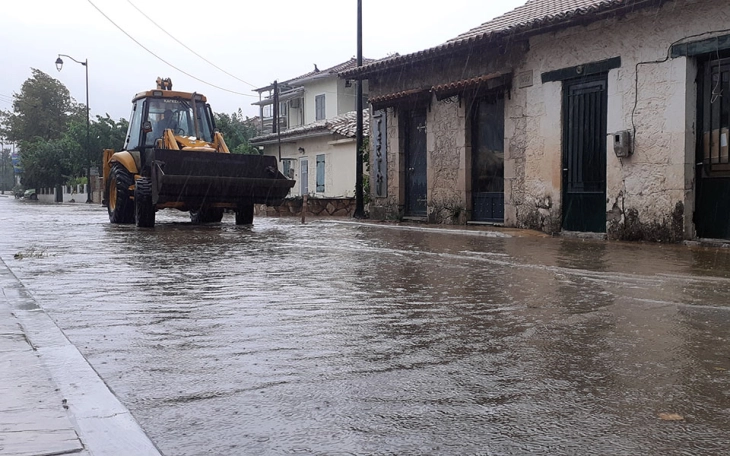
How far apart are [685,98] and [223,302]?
866cm

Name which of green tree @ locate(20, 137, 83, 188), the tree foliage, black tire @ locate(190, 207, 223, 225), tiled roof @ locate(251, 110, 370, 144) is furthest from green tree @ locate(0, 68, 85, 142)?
black tire @ locate(190, 207, 223, 225)

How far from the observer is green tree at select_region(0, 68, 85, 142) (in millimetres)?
73062

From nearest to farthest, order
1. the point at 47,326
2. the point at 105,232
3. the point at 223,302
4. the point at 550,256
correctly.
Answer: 1. the point at 47,326
2. the point at 223,302
3. the point at 550,256
4. the point at 105,232

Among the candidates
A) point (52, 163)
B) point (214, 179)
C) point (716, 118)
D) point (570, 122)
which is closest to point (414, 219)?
point (570, 122)

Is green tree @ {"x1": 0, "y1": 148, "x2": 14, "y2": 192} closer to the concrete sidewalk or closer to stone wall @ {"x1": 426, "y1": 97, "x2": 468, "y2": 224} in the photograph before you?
stone wall @ {"x1": 426, "y1": 97, "x2": 468, "y2": 224}

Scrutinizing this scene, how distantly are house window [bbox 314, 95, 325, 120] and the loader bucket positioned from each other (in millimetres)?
27536

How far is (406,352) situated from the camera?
3.73 meters

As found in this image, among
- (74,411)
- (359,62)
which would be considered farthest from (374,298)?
(359,62)

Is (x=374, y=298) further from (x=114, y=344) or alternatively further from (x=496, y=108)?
(x=496, y=108)

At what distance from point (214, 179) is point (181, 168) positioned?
2.24ft

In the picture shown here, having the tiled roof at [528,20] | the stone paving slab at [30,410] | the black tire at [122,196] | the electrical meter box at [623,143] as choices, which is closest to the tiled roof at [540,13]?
the tiled roof at [528,20]

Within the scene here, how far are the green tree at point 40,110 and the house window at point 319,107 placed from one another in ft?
135

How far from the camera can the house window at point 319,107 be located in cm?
4172

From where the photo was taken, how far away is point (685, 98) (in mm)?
10992
